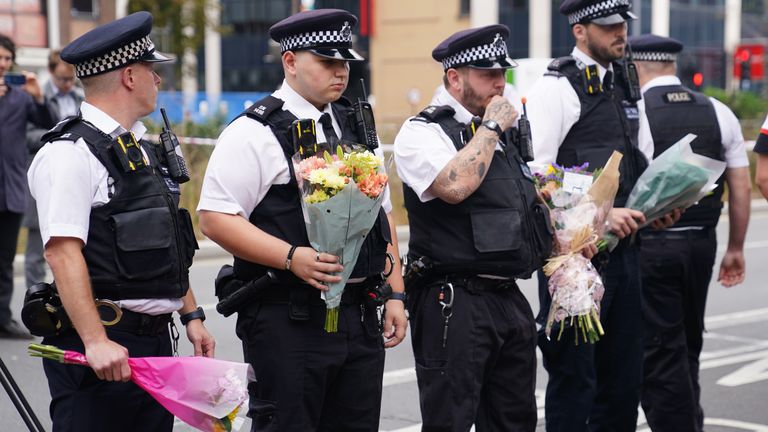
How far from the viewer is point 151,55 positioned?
375 cm

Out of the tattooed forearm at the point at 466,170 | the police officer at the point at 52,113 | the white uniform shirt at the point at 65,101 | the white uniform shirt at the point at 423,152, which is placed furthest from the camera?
the white uniform shirt at the point at 65,101

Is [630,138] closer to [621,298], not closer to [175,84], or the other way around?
[621,298]

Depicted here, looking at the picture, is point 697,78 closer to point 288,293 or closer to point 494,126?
point 494,126

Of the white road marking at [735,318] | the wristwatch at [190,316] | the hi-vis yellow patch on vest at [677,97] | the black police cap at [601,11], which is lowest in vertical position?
the white road marking at [735,318]

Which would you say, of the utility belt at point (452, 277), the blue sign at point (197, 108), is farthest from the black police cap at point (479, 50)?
the blue sign at point (197, 108)

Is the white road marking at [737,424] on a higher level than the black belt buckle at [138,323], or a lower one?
lower

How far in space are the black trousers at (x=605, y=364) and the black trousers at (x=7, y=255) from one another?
4.76 meters

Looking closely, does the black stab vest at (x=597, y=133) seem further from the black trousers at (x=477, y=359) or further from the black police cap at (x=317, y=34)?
the black police cap at (x=317, y=34)

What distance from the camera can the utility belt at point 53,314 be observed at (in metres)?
3.56

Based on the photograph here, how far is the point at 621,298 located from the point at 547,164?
0.72 m

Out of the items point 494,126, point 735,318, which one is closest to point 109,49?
point 494,126

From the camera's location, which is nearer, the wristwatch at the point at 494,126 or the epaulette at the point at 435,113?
the wristwatch at the point at 494,126

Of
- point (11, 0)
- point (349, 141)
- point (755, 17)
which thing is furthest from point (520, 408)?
point (755, 17)

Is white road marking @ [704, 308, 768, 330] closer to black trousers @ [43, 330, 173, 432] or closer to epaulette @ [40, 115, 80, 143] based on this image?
black trousers @ [43, 330, 173, 432]
